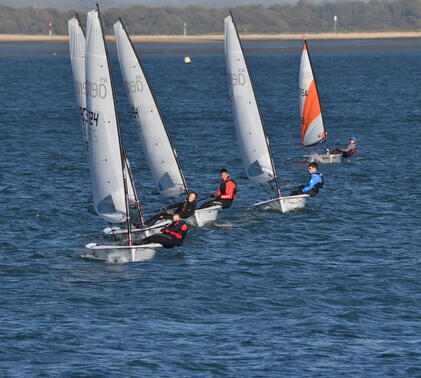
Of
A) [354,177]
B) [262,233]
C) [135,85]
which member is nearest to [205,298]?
[262,233]

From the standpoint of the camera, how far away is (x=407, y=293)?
31.4 meters

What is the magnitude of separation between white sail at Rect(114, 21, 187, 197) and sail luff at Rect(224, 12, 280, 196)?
4828 millimetres

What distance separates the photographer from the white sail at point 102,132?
33531mm

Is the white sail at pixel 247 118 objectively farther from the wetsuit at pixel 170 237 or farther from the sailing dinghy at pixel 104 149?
the wetsuit at pixel 170 237

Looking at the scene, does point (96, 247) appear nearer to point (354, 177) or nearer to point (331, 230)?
point (331, 230)

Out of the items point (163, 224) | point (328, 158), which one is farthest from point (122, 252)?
point (328, 158)

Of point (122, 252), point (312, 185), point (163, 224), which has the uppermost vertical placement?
point (312, 185)

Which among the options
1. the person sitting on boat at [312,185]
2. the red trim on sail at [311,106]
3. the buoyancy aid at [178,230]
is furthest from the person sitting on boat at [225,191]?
the red trim on sail at [311,106]

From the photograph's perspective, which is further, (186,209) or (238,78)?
(238,78)

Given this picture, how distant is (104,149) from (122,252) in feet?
12.2

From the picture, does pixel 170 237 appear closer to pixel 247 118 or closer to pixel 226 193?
pixel 226 193

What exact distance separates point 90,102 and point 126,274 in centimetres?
608

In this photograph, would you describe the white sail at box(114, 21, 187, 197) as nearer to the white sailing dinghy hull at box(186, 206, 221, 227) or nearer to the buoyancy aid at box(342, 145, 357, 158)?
the white sailing dinghy hull at box(186, 206, 221, 227)

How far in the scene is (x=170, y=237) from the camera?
117ft
